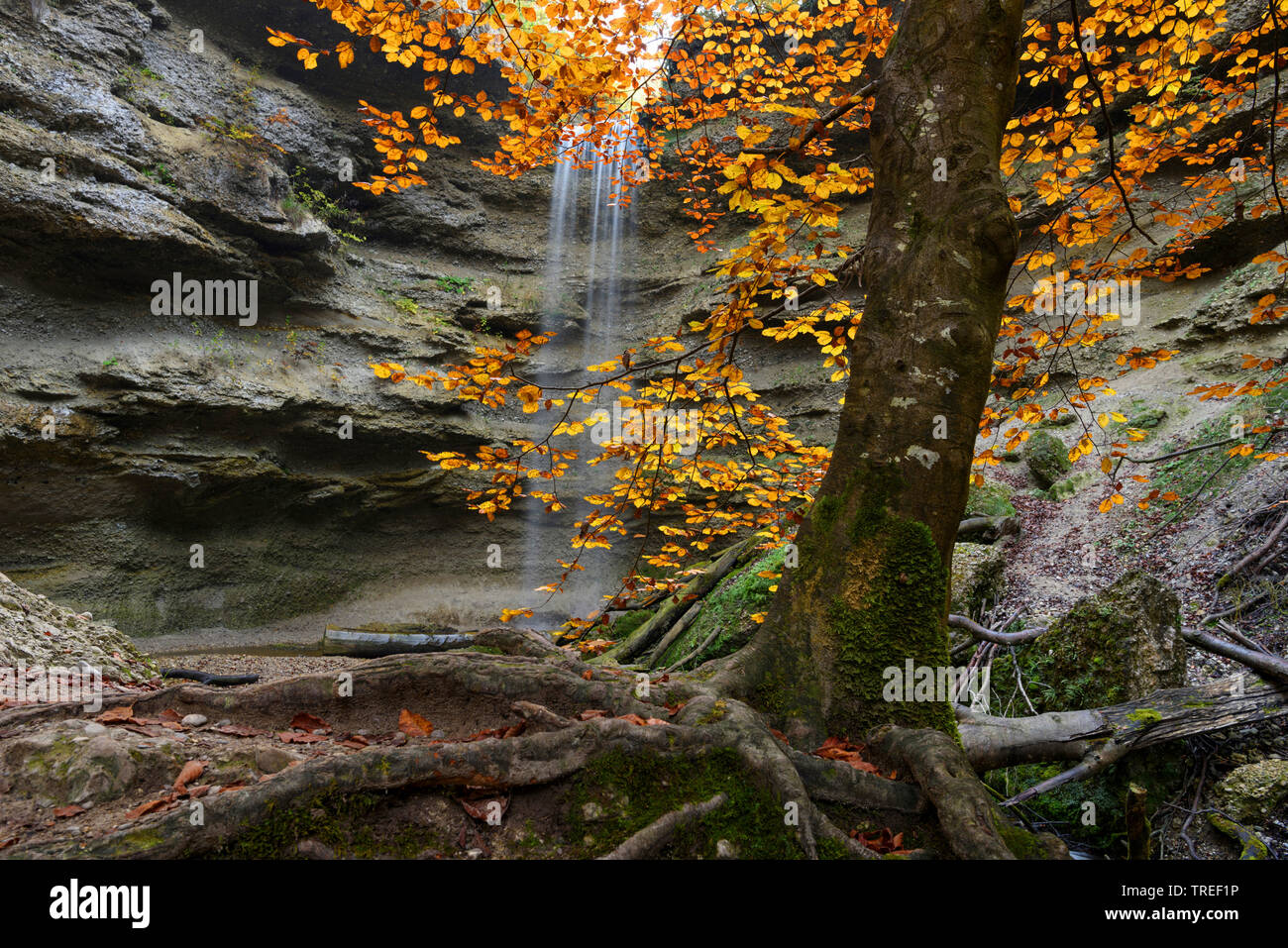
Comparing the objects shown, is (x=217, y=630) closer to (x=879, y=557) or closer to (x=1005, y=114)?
(x=879, y=557)

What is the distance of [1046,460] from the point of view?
1091 cm

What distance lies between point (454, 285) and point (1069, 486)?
13998mm

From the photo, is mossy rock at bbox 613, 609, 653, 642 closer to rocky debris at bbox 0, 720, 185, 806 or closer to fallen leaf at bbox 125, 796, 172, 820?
rocky debris at bbox 0, 720, 185, 806


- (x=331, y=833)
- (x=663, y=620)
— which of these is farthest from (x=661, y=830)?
(x=663, y=620)

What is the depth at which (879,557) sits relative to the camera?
3.17 m

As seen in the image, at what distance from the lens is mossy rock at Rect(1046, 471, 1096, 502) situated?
33.6 feet

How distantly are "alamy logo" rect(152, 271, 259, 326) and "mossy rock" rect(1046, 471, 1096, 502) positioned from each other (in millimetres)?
15365

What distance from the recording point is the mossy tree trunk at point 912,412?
3145mm

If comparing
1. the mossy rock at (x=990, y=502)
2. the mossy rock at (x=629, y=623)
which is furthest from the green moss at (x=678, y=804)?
the mossy rock at (x=990, y=502)

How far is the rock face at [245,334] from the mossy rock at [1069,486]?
5.43 meters

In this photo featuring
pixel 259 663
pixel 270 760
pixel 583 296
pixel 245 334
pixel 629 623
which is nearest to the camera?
pixel 270 760

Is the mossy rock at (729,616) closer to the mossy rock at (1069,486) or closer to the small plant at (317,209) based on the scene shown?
the mossy rock at (1069,486)

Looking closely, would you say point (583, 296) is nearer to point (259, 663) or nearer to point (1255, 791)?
point (259, 663)
